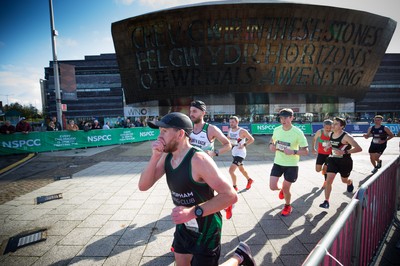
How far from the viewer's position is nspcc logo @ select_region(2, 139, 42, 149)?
1211 cm

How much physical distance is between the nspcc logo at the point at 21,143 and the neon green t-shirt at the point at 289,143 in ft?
51.4

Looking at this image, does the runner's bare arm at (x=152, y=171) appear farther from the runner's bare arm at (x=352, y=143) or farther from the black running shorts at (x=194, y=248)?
the runner's bare arm at (x=352, y=143)

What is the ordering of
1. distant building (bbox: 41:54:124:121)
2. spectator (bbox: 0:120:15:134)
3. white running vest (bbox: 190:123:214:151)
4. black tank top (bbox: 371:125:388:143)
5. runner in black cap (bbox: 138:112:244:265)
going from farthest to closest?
distant building (bbox: 41:54:124:121) < spectator (bbox: 0:120:15:134) < black tank top (bbox: 371:125:388:143) < white running vest (bbox: 190:123:214:151) < runner in black cap (bbox: 138:112:244:265)

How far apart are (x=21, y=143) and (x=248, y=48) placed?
1183 inches

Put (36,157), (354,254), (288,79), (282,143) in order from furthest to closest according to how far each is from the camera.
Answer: (288,79)
(36,157)
(282,143)
(354,254)

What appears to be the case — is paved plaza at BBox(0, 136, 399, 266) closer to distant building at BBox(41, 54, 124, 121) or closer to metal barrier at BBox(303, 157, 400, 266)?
metal barrier at BBox(303, 157, 400, 266)

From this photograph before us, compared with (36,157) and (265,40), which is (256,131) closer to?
(265,40)

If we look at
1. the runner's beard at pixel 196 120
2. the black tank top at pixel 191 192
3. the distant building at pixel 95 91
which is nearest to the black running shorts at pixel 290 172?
the runner's beard at pixel 196 120

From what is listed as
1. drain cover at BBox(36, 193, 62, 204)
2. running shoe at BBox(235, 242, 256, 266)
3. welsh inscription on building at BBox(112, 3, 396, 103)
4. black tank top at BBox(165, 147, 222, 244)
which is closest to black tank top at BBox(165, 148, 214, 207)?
black tank top at BBox(165, 147, 222, 244)

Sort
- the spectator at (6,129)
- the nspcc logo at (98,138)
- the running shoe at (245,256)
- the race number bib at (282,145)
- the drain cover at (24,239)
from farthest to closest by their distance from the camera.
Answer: the nspcc logo at (98,138) < the spectator at (6,129) < the race number bib at (282,145) < the drain cover at (24,239) < the running shoe at (245,256)

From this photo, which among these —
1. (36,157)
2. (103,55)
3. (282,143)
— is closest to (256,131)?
(282,143)

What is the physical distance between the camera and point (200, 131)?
4559mm

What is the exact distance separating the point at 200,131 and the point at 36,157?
12.8 metres

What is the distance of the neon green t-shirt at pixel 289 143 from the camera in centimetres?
434
